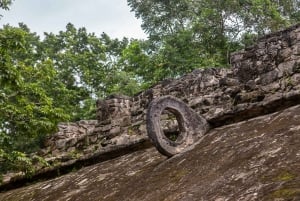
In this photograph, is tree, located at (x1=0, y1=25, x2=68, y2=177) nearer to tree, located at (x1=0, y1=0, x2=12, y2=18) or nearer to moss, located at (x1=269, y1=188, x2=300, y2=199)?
tree, located at (x1=0, y1=0, x2=12, y2=18)

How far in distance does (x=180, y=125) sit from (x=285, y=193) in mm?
2260

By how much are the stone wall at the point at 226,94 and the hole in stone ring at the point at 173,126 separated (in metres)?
0.31

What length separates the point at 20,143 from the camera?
12938 mm

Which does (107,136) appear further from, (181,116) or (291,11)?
(291,11)

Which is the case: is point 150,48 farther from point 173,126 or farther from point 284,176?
point 284,176

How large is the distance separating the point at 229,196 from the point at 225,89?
259 cm

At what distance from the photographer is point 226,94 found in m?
5.26

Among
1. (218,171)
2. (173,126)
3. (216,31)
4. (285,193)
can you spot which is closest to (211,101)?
(173,126)

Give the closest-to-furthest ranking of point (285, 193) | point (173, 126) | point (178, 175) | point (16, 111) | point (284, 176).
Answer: point (285, 193) → point (284, 176) → point (178, 175) → point (173, 126) → point (16, 111)

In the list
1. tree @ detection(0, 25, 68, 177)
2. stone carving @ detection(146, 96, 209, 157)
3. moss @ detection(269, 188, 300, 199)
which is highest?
tree @ detection(0, 25, 68, 177)

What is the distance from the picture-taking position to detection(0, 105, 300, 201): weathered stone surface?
289 centimetres

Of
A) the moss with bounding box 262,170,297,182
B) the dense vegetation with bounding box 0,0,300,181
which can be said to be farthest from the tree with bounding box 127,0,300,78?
the moss with bounding box 262,170,297,182

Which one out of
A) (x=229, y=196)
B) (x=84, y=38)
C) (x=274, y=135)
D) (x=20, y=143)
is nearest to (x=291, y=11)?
(x=84, y=38)

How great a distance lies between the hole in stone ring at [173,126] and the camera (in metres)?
4.69
